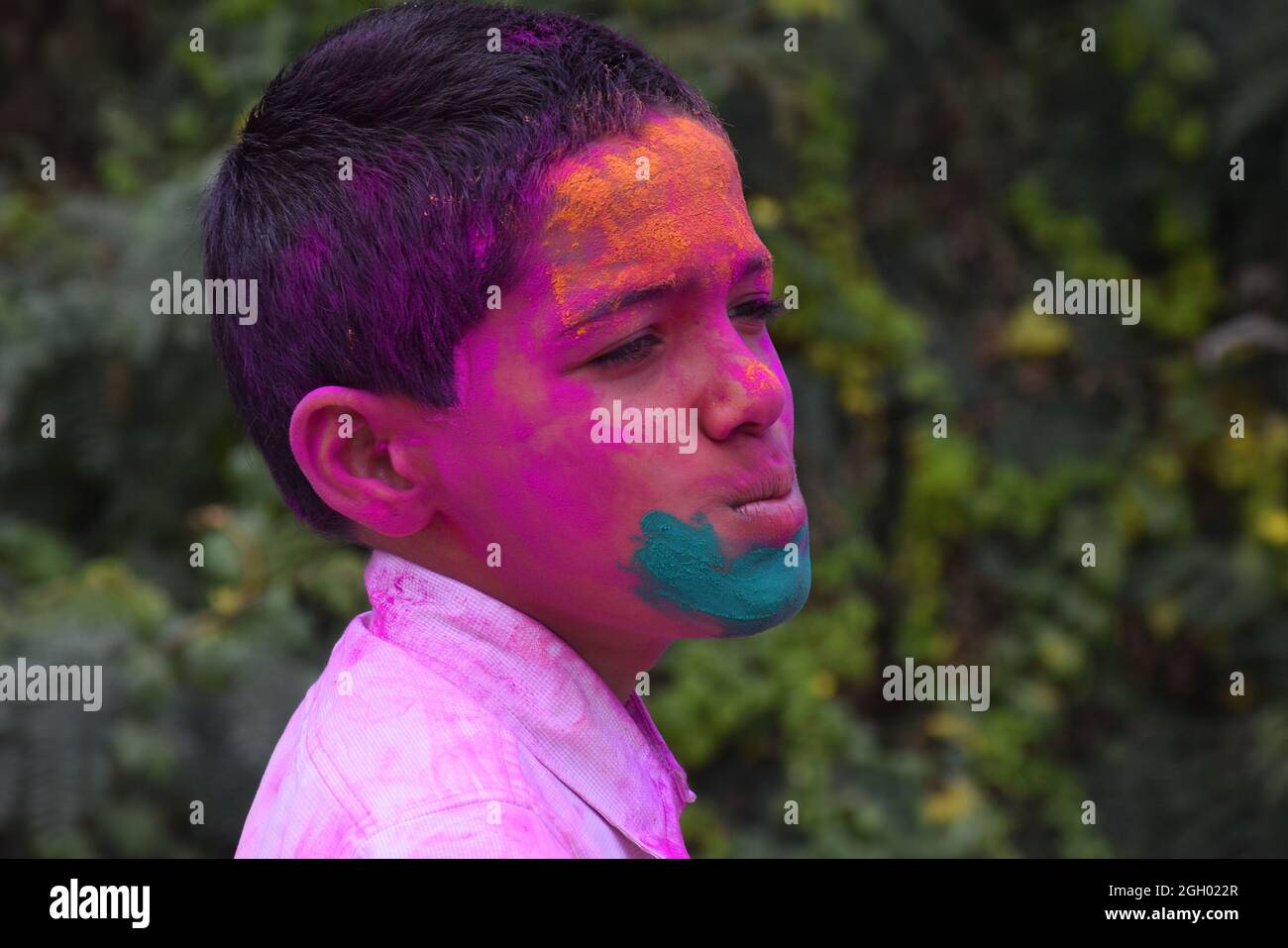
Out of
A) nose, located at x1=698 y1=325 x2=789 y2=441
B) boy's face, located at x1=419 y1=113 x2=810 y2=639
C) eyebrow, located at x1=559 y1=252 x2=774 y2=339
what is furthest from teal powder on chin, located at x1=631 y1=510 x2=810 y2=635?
eyebrow, located at x1=559 y1=252 x2=774 y2=339

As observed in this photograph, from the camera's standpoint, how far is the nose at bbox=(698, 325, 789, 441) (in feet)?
4.81

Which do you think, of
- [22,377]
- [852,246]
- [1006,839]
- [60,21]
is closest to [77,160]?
[60,21]

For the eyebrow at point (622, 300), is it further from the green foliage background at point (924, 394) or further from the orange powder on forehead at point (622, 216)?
the green foliage background at point (924, 394)

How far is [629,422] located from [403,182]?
0.34 metres

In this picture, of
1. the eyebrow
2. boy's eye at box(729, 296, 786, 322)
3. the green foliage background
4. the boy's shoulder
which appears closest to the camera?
the boy's shoulder

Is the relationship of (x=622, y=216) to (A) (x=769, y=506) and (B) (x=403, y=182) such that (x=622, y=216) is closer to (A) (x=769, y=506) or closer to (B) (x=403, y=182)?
(B) (x=403, y=182)

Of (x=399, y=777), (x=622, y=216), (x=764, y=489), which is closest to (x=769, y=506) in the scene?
(x=764, y=489)

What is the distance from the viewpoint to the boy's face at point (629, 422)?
146cm

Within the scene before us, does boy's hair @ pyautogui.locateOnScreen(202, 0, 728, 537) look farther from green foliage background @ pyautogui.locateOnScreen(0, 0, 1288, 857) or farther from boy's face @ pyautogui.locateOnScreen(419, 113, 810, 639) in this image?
green foliage background @ pyautogui.locateOnScreen(0, 0, 1288, 857)

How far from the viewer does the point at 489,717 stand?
1.42 m

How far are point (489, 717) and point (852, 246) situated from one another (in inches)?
144

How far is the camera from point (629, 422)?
146 centimetres

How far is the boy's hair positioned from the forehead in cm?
3

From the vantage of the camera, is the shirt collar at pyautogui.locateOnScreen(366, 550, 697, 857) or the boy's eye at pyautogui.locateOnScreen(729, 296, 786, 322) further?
the boy's eye at pyautogui.locateOnScreen(729, 296, 786, 322)
